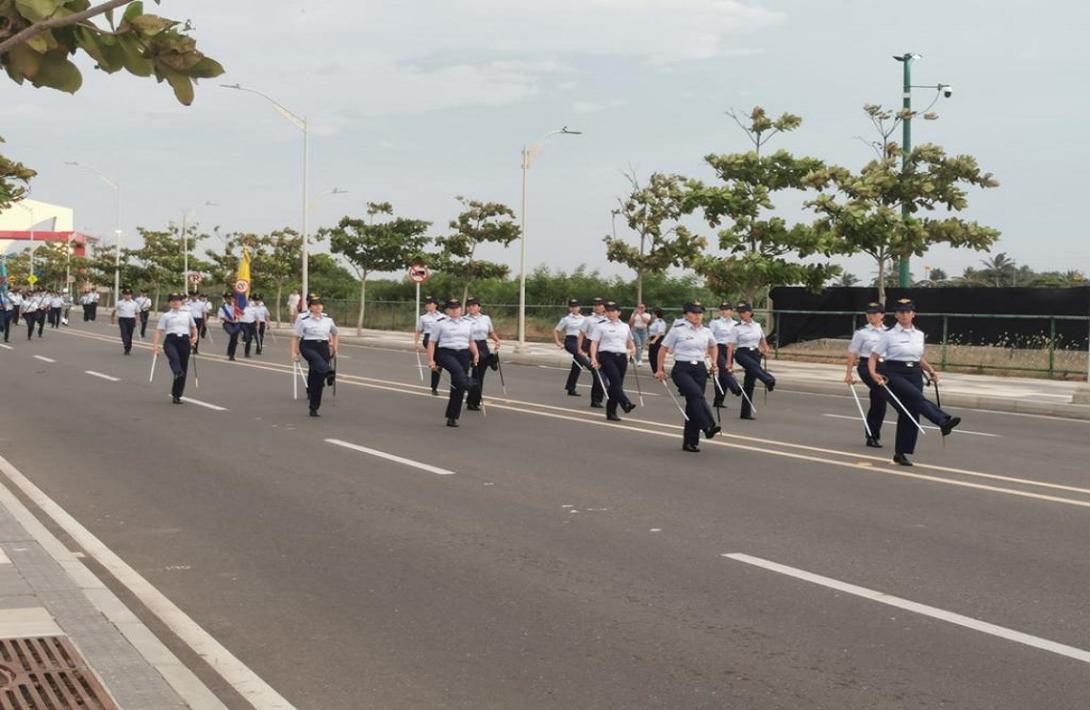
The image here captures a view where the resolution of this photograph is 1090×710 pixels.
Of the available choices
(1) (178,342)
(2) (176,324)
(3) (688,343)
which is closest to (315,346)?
(1) (178,342)

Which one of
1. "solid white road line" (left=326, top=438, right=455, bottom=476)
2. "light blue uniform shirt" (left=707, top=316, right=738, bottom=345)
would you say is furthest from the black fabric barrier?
"solid white road line" (left=326, top=438, right=455, bottom=476)

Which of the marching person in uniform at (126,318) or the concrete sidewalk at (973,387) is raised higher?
the marching person in uniform at (126,318)

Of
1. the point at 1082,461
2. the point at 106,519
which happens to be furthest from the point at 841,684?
the point at 1082,461

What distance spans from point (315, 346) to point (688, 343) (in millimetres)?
5997

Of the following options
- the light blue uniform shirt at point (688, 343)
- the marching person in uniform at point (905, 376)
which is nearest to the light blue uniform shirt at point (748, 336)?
the light blue uniform shirt at point (688, 343)

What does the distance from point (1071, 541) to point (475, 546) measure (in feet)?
13.8

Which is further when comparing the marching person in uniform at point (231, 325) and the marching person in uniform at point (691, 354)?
the marching person in uniform at point (231, 325)

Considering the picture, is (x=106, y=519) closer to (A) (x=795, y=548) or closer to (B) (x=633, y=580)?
(B) (x=633, y=580)

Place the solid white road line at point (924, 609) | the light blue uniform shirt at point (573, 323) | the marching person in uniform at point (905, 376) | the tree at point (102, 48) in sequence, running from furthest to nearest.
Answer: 1. the light blue uniform shirt at point (573, 323)
2. the marching person in uniform at point (905, 376)
3. the solid white road line at point (924, 609)
4. the tree at point (102, 48)

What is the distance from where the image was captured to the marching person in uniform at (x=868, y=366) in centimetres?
1478

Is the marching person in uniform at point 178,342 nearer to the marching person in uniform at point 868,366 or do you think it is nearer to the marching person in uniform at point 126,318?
the marching person in uniform at point 868,366

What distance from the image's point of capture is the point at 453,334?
690 inches

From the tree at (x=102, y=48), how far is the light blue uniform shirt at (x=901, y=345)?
10861 millimetres

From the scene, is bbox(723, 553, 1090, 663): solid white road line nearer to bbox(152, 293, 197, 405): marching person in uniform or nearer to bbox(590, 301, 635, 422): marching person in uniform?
bbox(590, 301, 635, 422): marching person in uniform
